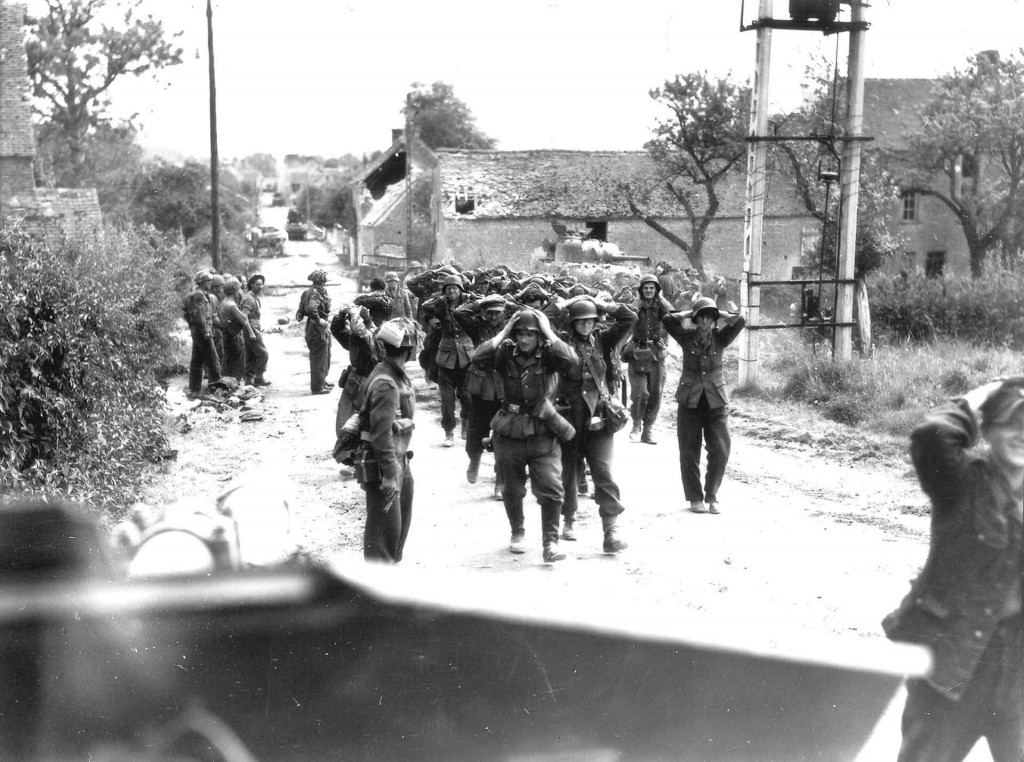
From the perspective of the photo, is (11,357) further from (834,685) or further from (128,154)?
(128,154)

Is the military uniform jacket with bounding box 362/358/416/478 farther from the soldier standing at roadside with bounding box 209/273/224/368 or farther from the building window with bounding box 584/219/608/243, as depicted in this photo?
the building window with bounding box 584/219/608/243

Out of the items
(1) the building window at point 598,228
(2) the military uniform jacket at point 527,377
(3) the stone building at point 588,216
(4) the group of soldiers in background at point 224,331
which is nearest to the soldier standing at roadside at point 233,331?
(4) the group of soldiers in background at point 224,331

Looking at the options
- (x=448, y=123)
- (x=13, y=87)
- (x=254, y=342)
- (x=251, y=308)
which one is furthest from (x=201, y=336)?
(x=448, y=123)

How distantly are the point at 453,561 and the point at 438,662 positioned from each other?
7.59 ft

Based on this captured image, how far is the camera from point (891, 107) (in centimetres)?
3744

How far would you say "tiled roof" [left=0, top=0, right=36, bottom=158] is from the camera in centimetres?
2297

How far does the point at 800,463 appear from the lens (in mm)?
11664

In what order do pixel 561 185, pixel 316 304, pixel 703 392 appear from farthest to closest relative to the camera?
pixel 561 185 < pixel 316 304 < pixel 703 392

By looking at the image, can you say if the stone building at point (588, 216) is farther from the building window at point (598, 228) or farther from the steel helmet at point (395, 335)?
the steel helmet at point (395, 335)

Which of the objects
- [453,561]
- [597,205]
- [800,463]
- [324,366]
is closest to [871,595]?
[453,561]

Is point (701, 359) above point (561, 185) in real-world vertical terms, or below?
below

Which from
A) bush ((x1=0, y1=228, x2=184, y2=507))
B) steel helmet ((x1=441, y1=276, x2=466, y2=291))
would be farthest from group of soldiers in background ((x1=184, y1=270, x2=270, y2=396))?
steel helmet ((x1=441, y1=276, x2=466, y2=291))

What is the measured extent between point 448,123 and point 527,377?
55.5m

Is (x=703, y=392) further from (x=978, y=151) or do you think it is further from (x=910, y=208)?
(x=910, y=208)
